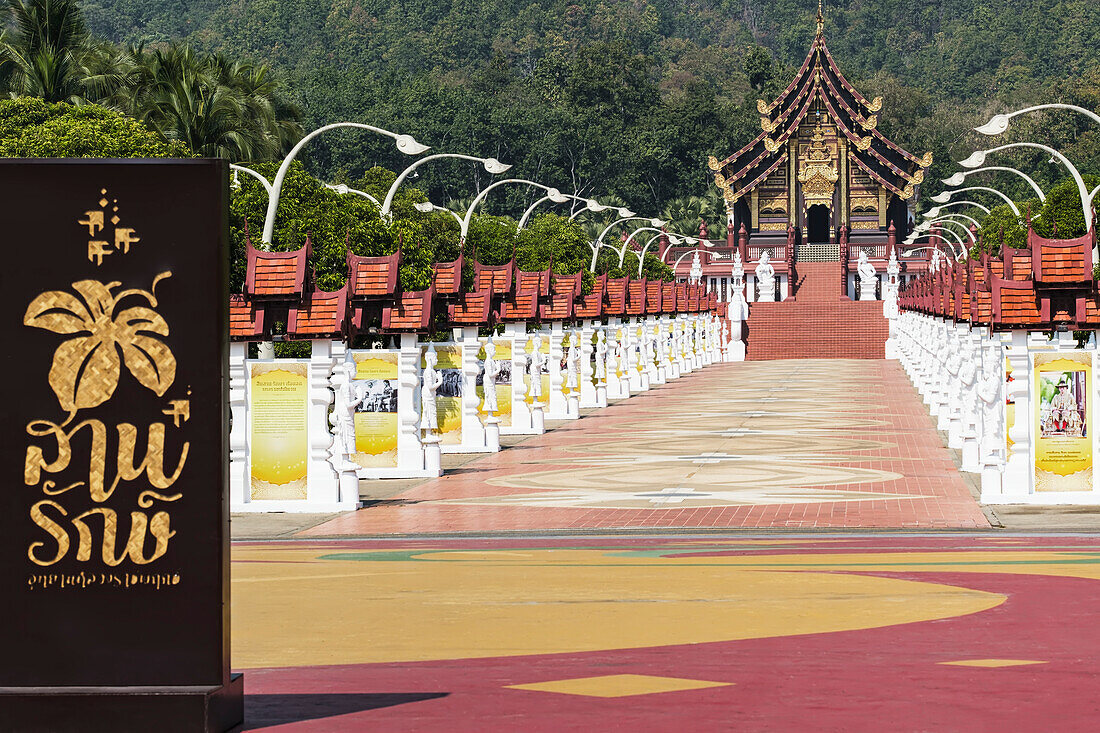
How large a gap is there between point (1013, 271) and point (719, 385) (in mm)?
39346

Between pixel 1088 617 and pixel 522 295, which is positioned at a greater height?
pixel 522 295

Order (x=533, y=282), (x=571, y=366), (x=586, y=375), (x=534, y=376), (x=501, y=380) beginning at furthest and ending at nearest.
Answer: (x=586, y=375) → (x=571, y=366) → (x=533, y=282) → (x=534, y=376) → (x=501, y=380)

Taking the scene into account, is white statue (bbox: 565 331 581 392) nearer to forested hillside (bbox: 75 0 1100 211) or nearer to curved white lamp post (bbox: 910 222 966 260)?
curved white lamp post (bbox: 910 222 966 260)

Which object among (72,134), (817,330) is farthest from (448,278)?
(817,330)

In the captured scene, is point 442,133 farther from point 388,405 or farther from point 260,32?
point 388,405

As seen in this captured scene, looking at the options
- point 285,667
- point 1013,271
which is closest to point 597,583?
point 285,667

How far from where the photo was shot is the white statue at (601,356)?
50.8 metres

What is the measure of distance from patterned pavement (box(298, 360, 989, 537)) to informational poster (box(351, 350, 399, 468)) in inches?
45.7

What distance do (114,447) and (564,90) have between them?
152 meters

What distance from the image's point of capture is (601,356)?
52625 millimetres

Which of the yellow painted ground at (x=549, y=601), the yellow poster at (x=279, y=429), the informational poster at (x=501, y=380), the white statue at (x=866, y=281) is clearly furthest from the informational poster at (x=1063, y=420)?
the white statue at (x=866, y=281)

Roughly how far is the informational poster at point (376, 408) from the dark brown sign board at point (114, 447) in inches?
705

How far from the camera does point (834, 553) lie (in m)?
17.5

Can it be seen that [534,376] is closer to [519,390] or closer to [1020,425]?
[519,390]
